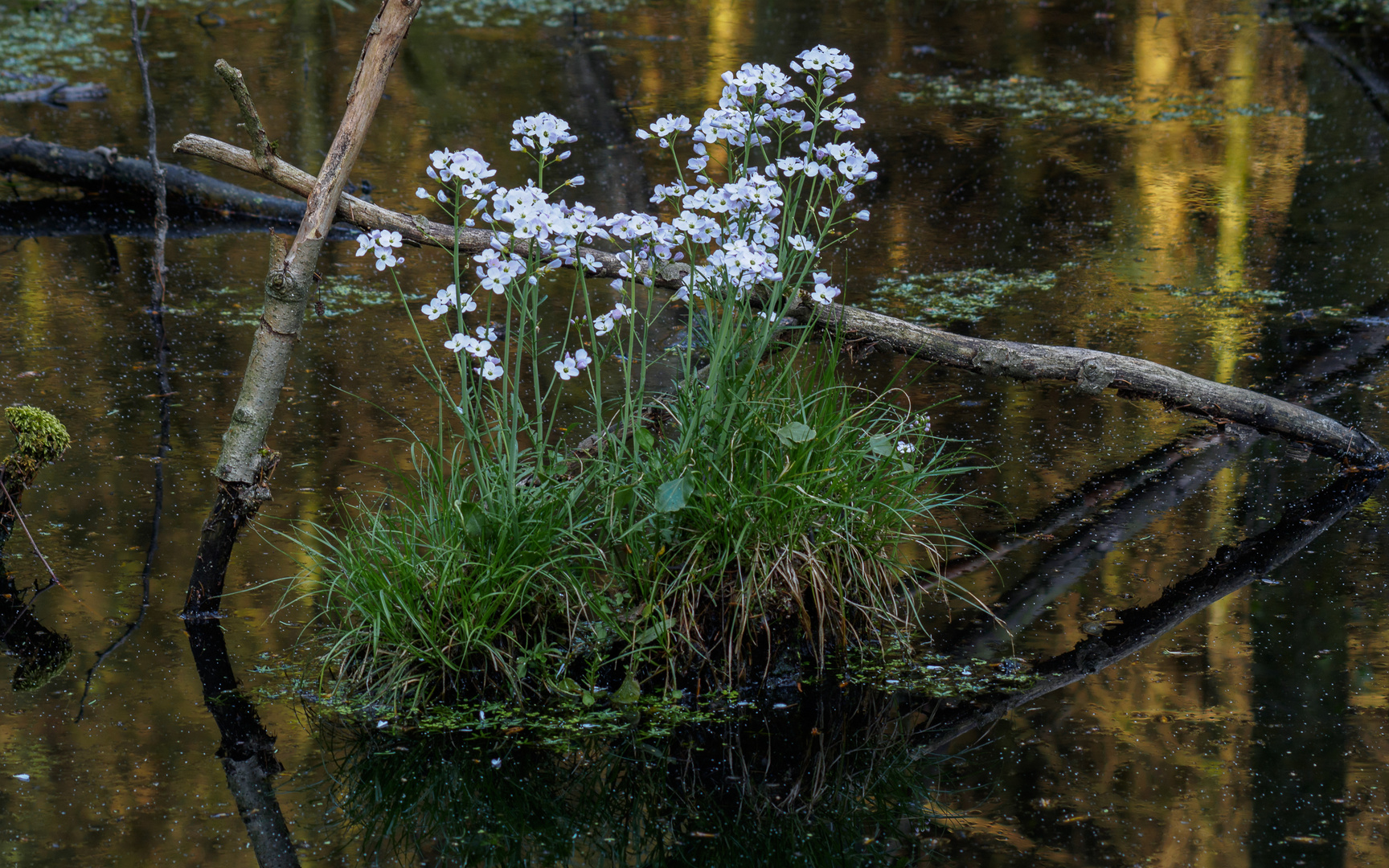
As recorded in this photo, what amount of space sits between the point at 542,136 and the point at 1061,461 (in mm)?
2614

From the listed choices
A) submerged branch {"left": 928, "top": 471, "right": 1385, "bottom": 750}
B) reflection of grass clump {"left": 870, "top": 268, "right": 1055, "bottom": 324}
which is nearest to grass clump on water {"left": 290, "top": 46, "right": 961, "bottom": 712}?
submerged branch {"left": 928, "top": 471, "right": 1385, "bottom": 750}

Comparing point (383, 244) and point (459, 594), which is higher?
point (383, 244)

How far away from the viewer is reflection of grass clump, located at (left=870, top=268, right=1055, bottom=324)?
21.2 feet

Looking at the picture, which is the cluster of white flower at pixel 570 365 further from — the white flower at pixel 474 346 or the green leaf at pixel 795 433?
the green leaf at pixel 795 433

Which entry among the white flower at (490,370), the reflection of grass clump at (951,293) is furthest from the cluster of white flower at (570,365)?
the reflection of grass clump at (951,293)

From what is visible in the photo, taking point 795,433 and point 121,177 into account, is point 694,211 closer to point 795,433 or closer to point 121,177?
point 795,433

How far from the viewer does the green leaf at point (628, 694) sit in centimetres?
337

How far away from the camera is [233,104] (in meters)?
10.6

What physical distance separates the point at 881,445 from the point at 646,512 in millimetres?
688

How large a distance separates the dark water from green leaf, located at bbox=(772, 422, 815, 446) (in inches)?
27.9

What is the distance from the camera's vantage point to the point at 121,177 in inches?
311

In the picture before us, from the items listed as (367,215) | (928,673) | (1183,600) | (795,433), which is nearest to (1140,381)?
(1183,600)

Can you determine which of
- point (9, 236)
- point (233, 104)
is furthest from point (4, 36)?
point (9, 236)

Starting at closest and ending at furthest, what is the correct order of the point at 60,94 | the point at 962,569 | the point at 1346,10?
1. the point at 962,569
2. the point at 60,94
3. the point at 1346,10
